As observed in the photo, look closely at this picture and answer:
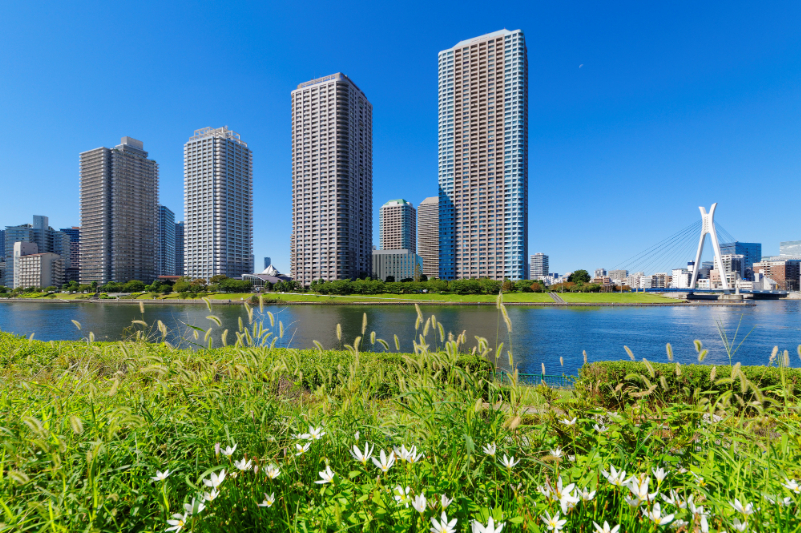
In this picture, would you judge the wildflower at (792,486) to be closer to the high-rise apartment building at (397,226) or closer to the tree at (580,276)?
the tree at (580,276)

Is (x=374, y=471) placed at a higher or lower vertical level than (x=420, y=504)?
lower

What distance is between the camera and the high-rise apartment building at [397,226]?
190000 millimetres

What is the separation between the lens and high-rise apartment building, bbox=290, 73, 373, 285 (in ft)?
353

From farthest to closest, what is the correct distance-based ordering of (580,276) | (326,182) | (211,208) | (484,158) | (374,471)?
(211,208) < (326,182) < (484,158) < (580,276) < (374,471)

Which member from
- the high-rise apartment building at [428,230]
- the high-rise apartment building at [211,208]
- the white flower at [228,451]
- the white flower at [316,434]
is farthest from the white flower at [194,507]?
the high-rise apartment building at [428,230]

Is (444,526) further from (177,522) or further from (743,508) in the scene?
(743,508)

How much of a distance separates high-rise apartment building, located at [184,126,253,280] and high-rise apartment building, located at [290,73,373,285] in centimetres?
3271

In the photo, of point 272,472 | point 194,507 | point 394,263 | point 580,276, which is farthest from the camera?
point 394,263

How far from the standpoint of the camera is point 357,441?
2.17m

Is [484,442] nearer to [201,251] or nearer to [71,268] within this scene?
[201,251]

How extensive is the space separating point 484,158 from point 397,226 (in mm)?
87365

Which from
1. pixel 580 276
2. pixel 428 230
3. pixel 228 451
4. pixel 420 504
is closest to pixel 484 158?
pixel 580 276

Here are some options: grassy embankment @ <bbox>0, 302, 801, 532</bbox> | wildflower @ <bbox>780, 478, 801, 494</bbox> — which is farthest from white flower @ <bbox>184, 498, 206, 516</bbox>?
wildflower @ <bbox>780, 478, 801, 494</bbox>

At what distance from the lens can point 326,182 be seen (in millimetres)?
109625
